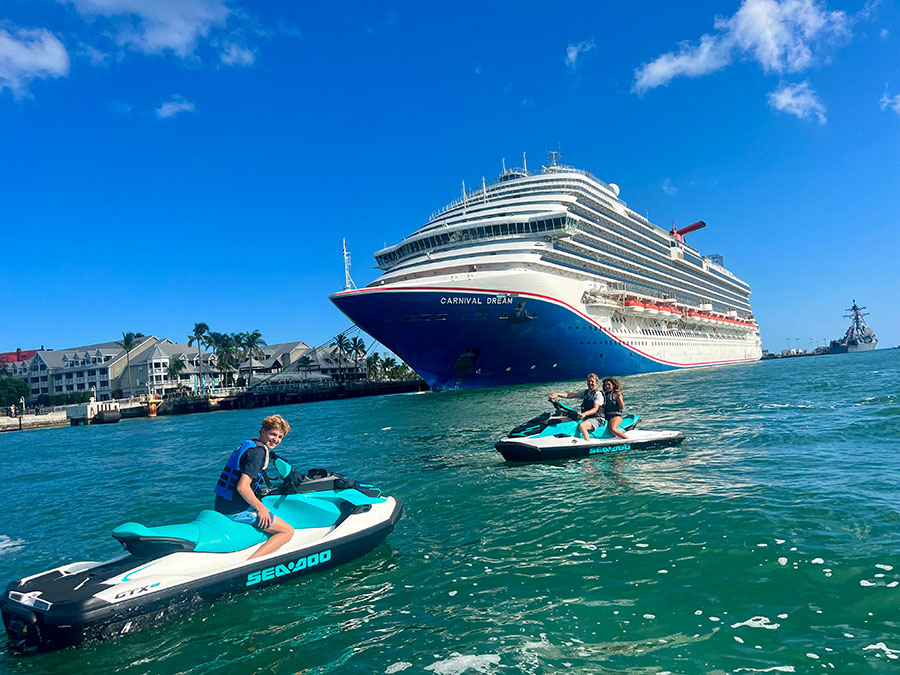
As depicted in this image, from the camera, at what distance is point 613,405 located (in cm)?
1126

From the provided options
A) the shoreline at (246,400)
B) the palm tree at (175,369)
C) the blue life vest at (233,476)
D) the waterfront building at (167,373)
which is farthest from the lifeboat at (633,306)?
the palm tree at (175,369)

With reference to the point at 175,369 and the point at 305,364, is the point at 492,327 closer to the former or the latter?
the point at 305,364

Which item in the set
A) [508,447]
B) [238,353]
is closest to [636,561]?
[508,447]

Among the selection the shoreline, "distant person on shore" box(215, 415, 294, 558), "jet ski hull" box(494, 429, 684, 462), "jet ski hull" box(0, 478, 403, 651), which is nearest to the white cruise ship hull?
"jet ski hull" box(494, 429, 684, 462)

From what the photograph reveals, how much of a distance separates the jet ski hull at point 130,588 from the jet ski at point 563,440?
18.1ft

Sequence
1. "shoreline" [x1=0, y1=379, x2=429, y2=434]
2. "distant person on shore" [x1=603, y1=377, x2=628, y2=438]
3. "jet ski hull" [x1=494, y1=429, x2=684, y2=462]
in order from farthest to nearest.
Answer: "shoreline" [x1=0, y1=379, x2=429, y2=434] < "distant person on shore" [x1=603, y1=377, x2=628, y2=438] < "jet ski hull" [x1=494, y1=429, x2=684, y2=462]

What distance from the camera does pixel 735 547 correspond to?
550 cm

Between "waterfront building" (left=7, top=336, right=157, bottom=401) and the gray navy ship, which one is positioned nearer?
"waterfront building" (left=7, top=336, right=157, bottom=401)

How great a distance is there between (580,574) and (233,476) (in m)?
3.58

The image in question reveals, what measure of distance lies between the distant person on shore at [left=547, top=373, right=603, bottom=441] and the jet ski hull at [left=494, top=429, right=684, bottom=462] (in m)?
0.22

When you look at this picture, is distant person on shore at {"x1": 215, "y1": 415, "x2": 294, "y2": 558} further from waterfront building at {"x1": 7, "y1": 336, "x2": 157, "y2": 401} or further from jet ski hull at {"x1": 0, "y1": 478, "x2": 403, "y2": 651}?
waterfront building at {"x1": 7, "y1": 336, "x2": 157, "y2": 401}

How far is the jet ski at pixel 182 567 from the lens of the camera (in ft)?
14.3

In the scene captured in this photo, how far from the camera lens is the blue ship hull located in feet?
107

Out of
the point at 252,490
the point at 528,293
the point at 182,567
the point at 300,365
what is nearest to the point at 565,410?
the point at 252,490
